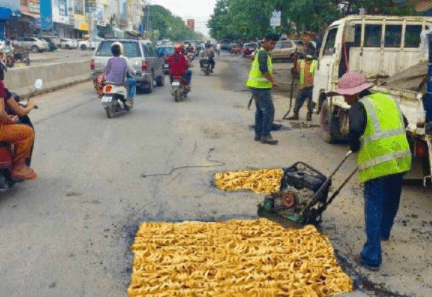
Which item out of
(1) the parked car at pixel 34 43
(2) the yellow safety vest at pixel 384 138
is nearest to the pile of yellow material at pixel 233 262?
(2) the yellow safety vest at pixel 384 138

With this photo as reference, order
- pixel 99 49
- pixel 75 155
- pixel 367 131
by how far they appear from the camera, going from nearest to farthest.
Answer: pixel 367 131 → pixel 75 155 → pixel 99 49

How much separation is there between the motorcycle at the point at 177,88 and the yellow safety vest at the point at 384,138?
11.0 meters

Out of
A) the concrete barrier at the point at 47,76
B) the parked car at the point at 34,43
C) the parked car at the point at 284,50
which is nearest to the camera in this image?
the concrete barrier at the point at 47,76

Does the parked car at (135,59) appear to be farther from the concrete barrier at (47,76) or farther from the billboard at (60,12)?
the billboard at (60,12)

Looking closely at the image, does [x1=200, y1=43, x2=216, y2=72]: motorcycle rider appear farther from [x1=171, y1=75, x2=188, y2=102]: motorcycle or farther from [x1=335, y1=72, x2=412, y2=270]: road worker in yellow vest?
[x1=335, y1=72, x2=412, y2=270]: road worker in yellow vest

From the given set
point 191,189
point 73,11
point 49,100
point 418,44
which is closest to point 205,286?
point 191,189

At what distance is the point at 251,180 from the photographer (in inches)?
258

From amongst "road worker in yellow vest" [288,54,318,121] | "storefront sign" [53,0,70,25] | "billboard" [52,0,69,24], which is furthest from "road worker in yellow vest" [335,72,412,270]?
"storefront sign" [53,0,70,25]

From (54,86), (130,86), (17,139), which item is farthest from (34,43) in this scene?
(17,139)

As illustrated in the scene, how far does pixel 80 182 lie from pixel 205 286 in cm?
325

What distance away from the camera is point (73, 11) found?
→ 76812mm

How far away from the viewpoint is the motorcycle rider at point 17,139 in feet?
18.3

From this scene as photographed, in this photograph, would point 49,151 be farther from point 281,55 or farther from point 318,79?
point 281,55

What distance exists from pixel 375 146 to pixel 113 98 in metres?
8.40
